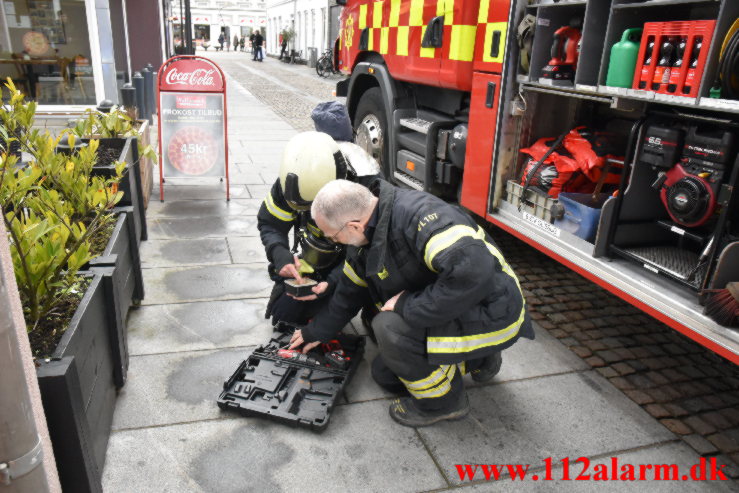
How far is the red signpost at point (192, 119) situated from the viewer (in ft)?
18.4

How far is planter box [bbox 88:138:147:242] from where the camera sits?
144 inches

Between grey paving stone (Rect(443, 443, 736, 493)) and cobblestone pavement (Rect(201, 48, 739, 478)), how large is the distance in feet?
0.50

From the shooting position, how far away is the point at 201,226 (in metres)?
5.04

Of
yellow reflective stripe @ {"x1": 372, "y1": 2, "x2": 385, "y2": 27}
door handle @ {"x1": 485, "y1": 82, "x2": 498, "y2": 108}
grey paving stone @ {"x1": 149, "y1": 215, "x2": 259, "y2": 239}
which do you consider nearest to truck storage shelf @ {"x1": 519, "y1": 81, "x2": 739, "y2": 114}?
door handle @ {"x1": 485, "y1": 82, "x2": 498, "y2": 108}

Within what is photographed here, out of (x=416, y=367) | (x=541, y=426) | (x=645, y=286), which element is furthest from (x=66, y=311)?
(x=645, y=286)

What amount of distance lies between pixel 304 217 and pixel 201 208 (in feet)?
9.36

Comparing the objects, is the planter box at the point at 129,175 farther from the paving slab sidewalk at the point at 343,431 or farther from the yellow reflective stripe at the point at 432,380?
the yellow reflective stripe at the point at 432,380

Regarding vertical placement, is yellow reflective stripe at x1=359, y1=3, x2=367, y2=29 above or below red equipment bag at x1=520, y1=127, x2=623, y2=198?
above

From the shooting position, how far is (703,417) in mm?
2725

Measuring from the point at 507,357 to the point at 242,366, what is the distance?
4.72 feet

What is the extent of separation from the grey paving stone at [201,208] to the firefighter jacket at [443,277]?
125 inches

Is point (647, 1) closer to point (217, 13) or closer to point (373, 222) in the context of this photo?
point (373, 222)

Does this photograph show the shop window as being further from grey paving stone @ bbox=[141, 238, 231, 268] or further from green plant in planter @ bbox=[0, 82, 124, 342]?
green plant in planter @ bbox=[0, 82, 124, 342]

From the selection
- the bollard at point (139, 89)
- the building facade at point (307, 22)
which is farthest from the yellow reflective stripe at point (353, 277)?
the building facade at point (307, 22)
